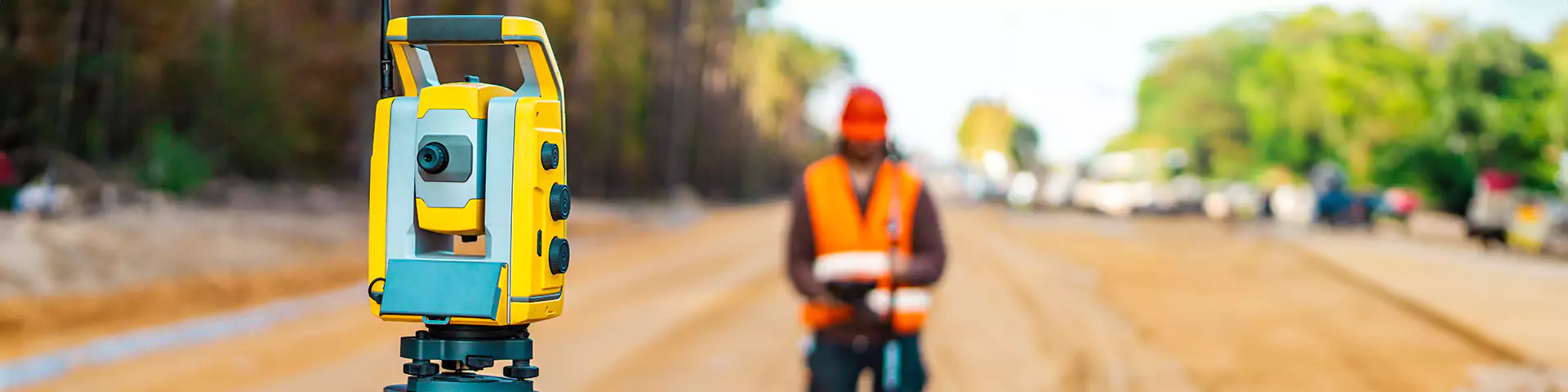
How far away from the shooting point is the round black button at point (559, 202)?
2646mm

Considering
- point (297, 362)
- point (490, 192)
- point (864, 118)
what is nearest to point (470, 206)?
point (490, 192)

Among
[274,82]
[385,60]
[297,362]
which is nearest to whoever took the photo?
[385,60]

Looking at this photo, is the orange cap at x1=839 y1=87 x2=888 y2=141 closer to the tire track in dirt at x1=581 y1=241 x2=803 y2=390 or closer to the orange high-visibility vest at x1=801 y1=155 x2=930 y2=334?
the orange high-visibility vest at x1=801 y1=155 x2=930 y2=334

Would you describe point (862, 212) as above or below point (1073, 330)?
above

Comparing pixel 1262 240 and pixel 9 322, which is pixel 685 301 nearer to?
pixel 9 322

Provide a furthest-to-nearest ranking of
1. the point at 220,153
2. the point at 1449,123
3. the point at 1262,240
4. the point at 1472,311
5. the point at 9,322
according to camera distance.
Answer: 1. the point at 1449,123
2. the point at 1262,240
3. the point at 220,153
4. the point at 1472,311
5. the point at 9,322

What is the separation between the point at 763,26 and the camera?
342 ft

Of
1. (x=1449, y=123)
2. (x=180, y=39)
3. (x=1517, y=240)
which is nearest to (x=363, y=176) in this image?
(x=180, y=39)

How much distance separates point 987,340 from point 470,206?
12.5 meters

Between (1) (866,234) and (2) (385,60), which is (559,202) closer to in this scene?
(2) (385,60)

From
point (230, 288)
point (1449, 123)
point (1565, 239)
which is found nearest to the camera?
point (230, 288)

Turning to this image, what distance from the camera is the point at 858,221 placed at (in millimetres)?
4668

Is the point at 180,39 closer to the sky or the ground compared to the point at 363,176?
closer to the sky

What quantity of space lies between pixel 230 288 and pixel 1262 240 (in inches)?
948
